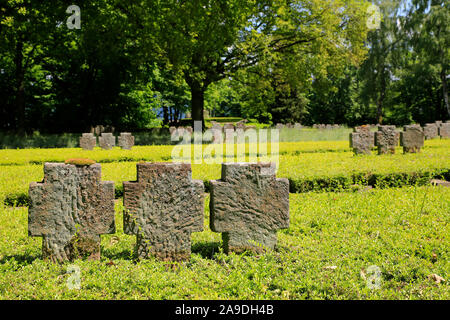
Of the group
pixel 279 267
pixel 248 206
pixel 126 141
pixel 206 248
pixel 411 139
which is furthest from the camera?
pixel 126 141

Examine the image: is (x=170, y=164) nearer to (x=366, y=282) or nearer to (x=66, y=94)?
(x=366, y=282)

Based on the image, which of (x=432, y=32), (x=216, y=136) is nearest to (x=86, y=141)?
(x=216, y=136)

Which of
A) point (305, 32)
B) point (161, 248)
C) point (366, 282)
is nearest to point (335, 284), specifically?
point (366, 282)

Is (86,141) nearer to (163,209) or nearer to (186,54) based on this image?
(186,54)

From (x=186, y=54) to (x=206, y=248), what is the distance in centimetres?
1531

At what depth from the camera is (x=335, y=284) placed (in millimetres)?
3002

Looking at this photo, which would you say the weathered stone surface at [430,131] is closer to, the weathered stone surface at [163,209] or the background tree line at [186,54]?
the background tree line at [186,54]

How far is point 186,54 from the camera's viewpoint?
17.8 meters

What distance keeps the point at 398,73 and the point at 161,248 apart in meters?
38.2

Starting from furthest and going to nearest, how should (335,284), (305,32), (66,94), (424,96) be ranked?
(424,96)
(66,94)
(305,32)
(335,284)

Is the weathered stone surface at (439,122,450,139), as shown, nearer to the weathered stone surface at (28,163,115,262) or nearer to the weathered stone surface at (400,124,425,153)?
the weathered stone surface at (400,124,425,153)

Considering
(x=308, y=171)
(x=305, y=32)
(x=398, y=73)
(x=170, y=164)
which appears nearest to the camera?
(x=170, y=164)

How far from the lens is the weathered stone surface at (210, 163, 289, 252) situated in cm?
367
